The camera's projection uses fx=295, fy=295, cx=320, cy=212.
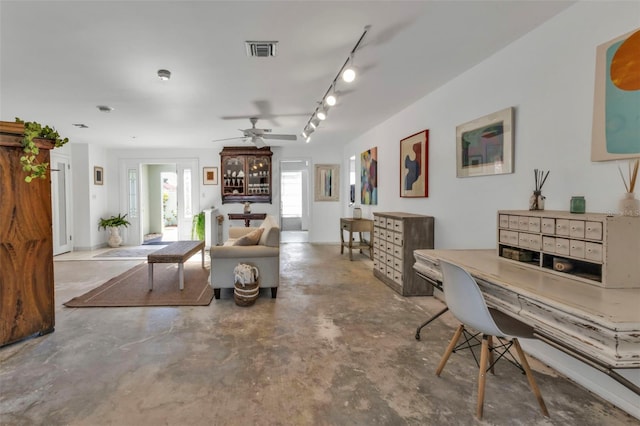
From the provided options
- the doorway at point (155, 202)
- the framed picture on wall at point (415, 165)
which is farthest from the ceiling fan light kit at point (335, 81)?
the doorway at point (155, 202)

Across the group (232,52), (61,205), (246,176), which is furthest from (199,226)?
(232,52)

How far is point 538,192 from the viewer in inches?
83.4

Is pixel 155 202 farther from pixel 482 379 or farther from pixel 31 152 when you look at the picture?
pixel 482 379

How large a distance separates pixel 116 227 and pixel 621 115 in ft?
27.8

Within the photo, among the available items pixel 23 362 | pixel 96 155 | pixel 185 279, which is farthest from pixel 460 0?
pixel 96 155

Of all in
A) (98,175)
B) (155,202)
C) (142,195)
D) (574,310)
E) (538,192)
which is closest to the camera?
(574,310)

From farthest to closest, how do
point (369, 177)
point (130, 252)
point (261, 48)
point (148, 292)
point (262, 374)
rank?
point (130, 252)
point (369, 177)
point (148, 292)
point (261, 48)
point (262, 374)

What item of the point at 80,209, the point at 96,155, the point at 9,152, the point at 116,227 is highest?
the point at 96,155

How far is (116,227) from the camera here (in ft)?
22.9

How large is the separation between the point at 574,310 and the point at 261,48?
265 cm

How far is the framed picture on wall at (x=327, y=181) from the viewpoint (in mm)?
7484

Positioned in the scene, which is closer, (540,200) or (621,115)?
(621,115)

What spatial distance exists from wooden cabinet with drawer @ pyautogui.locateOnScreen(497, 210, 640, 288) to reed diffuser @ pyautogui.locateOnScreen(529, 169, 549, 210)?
0.21 m

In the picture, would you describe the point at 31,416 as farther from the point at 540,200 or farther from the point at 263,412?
the point at 540,200
